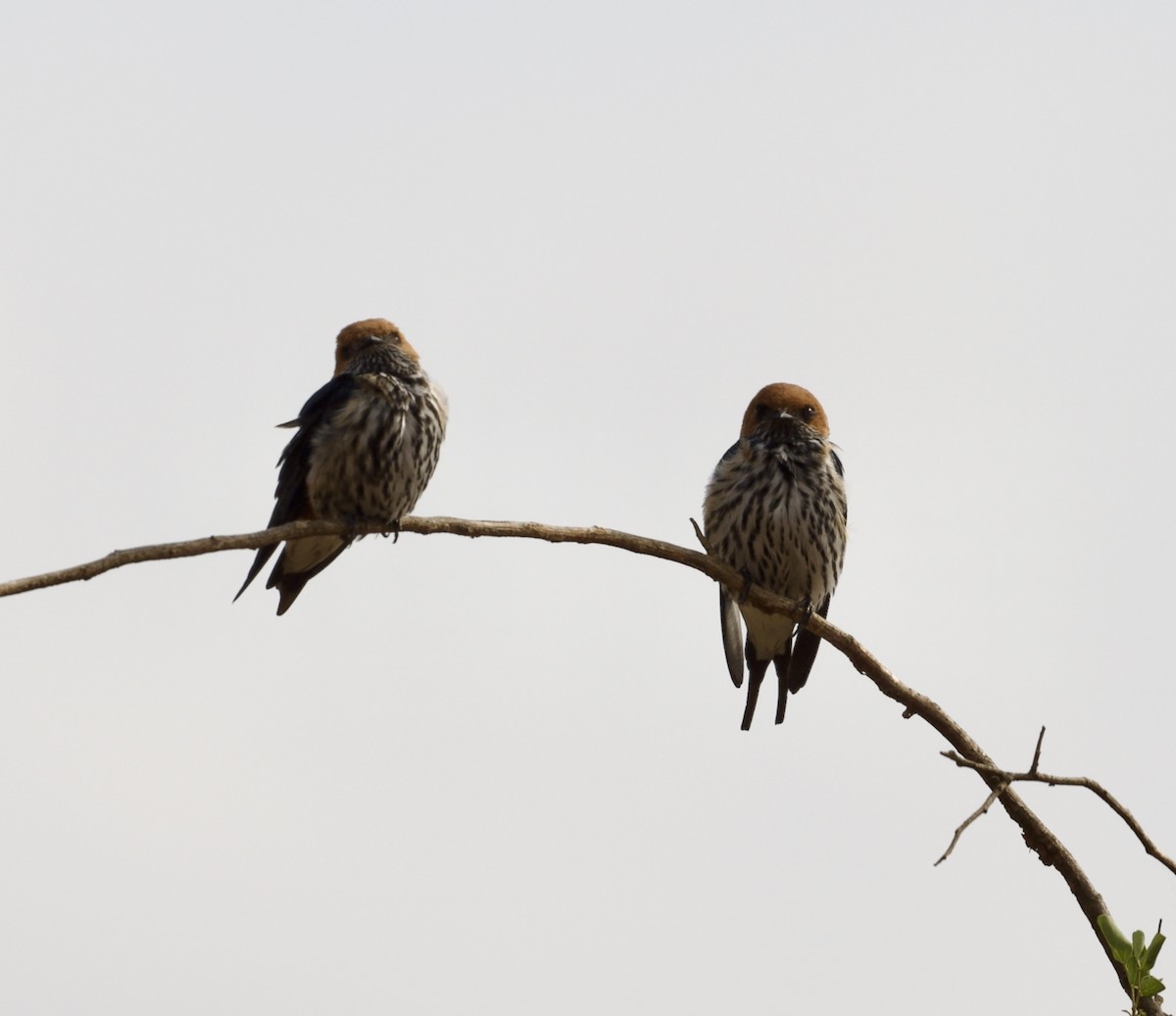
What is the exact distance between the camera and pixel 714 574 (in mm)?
6477

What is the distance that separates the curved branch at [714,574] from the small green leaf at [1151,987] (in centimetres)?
61

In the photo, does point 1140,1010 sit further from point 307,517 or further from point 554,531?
point 307,517

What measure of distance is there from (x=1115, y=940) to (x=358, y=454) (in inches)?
198

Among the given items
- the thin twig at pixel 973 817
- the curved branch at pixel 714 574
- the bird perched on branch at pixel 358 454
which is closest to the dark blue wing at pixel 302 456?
the bird perched on branch at pixel 358 454

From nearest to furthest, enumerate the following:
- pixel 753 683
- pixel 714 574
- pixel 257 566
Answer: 1. pixel 714 574
2. pixel 257 566
3. pixel 753 683

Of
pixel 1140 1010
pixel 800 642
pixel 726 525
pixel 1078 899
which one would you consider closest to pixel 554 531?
pixel 1078 899

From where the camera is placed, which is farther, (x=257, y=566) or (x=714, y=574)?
(x=257, y=566)

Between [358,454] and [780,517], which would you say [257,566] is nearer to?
[358,454]

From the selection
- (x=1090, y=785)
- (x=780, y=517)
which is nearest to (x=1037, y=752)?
(x=1090, y=785)

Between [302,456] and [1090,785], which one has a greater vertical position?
[302,456]

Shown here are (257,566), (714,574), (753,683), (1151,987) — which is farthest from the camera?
(753,683)

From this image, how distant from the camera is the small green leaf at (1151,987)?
397 centimetres

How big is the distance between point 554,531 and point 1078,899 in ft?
7.73

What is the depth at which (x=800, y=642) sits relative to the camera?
9.59 m
